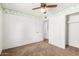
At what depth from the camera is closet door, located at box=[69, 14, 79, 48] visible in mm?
3301

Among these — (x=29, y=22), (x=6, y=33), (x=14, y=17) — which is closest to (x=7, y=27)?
(x=6, y=33)

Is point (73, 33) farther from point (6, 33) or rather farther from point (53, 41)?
point (6, 33)

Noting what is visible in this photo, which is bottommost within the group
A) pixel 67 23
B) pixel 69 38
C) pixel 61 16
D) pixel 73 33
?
pixel 69 38

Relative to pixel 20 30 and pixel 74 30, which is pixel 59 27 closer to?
pixel 74 30

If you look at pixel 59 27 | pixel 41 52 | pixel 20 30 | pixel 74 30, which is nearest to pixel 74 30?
pixel 74 30

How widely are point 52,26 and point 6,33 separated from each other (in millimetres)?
2367

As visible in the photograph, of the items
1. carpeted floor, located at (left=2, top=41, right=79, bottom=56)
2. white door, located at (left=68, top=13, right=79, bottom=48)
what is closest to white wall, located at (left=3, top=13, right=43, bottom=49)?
carpeted floor, located at (left=2, top=41, right=79, bottom=56)

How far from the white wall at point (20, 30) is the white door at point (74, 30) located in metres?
2.06

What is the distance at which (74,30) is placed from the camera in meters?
3.46

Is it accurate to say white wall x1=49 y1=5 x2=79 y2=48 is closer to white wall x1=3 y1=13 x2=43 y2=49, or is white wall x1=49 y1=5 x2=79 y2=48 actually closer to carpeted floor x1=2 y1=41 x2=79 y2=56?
carpeted floor x1=2 y1=41 x2=79 y2=56

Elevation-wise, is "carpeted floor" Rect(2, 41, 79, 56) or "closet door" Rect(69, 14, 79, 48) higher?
"closet door" Rect(69, 14, 79, 48)

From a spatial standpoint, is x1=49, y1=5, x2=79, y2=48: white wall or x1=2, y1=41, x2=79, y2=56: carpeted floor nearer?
x1=2, y1=41, x2=79, y2=56: carpeted floor

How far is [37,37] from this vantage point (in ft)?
16.5

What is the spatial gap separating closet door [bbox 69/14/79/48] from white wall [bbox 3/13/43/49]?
2085 mm
